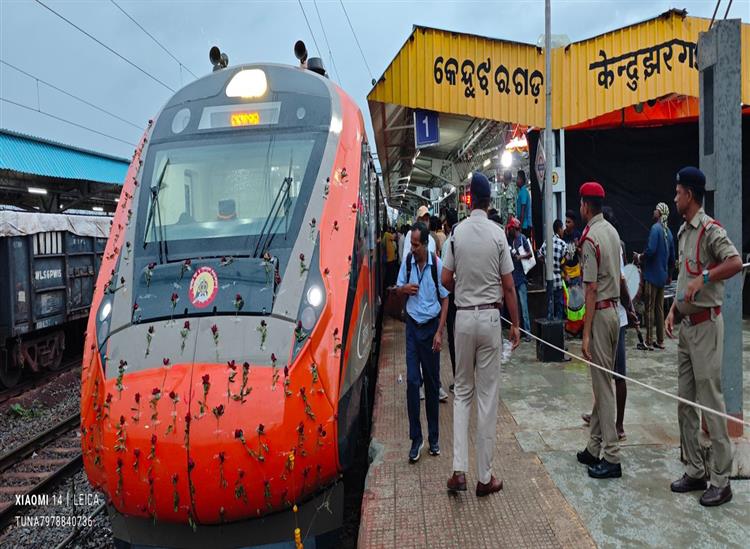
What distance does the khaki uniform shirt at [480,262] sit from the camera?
12.0 feet

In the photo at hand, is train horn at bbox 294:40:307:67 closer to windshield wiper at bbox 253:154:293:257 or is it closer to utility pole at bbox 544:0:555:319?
windshield wiper at bbox 253:154:293:257

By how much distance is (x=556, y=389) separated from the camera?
6020 millimetres

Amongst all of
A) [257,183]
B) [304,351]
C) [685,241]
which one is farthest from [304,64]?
[685,241]

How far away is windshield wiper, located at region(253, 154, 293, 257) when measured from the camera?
12.6ft

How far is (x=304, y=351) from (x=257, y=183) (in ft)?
4.93

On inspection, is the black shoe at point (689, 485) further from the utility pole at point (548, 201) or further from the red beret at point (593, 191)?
the utility pole at point (548, 201)

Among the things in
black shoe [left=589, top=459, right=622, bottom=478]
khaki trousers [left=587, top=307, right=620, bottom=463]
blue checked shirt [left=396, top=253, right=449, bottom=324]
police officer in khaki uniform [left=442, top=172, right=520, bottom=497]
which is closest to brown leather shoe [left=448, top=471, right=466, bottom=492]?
police officer in khaki uniform [left=442, top=172, right=520, bottom=497]

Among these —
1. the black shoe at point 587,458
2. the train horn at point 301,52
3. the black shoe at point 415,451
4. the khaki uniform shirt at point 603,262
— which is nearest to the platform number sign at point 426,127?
the train horn at point 301,52

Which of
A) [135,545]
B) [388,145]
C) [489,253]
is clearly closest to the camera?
[135,545]

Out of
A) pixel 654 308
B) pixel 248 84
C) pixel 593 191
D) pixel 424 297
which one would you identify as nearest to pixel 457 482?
pixel 424 297

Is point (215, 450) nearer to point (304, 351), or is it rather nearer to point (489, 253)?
point (304, 351)

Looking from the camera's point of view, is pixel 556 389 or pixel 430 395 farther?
pixel 556 389

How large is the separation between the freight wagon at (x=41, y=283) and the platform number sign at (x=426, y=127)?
6.86 m

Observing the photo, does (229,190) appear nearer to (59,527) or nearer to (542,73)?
(59,527)
